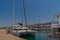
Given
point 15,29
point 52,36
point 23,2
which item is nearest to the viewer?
point 52,36

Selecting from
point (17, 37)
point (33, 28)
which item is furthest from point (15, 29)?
point (33, 28)

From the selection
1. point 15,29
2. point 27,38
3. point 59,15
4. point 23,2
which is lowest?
point 27,38

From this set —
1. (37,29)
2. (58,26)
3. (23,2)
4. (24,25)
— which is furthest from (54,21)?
(37,29)

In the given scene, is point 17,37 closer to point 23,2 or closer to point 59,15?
point 23,2

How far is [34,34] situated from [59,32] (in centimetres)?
271

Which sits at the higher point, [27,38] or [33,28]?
[33,28]

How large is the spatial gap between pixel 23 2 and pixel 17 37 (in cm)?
277

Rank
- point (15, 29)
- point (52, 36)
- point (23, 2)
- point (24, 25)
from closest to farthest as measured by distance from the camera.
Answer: point (52, 36)
point (23, 2)
point (24, 25)
point (15, 29)

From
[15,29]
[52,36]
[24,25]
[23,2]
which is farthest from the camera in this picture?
[15,29]

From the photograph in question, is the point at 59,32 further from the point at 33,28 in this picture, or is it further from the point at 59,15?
the point at 33,28

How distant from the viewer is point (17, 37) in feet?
29.3

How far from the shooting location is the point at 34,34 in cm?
862

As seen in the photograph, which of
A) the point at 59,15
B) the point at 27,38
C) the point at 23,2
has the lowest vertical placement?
the point at 27,38

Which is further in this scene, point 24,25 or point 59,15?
point 24,25
